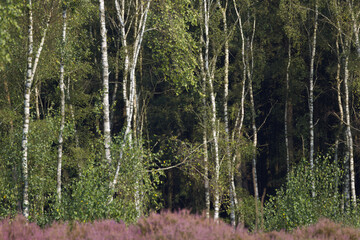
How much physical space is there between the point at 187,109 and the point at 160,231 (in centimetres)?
1607

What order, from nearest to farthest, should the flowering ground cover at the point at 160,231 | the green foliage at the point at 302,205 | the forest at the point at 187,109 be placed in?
1. the flowering ground cover at the point at 160,231
2. the forest at the point at 187,109
3. the green foliage at the point at 302,205

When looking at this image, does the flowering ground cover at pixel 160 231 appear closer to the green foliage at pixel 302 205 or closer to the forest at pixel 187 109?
the forest at pixel 187 109

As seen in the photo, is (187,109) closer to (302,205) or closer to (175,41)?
(175,41)

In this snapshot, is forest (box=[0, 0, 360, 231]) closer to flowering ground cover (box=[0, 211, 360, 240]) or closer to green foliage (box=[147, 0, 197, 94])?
green foliage (box=[147, 0, 197, 94])

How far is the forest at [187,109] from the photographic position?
12.7m

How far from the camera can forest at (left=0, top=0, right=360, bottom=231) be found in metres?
12.7

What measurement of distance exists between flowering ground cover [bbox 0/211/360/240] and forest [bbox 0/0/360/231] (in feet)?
7.53

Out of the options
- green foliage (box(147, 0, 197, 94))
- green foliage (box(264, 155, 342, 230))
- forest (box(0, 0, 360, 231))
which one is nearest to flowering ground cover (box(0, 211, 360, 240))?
forest (box(0, 0, 360, 231))

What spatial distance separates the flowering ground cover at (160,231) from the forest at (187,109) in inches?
90.3

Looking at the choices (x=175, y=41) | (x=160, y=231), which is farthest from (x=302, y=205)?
(x=160, y=231)

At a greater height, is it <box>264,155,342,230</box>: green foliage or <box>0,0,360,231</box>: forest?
<box>0,0,360,231</box>: forest

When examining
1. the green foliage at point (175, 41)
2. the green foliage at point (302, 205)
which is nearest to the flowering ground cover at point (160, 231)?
the green foliage at point (302, 205)

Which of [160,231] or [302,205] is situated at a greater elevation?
[160,231]

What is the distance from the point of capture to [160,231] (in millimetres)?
7496
